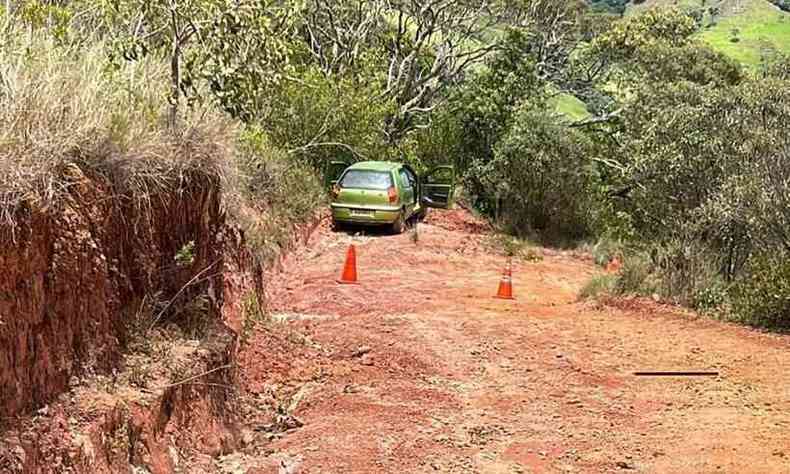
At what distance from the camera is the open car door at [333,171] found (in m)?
25.5

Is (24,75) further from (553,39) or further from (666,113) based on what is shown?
(553,39)

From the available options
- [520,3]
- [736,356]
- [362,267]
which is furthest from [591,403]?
[520,3]

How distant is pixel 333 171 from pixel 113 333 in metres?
19.2

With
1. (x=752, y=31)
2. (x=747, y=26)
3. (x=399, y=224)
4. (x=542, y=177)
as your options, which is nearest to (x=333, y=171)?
(x=399, y=224)

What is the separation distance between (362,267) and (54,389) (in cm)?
1289

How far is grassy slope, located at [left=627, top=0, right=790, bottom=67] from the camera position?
212 feet

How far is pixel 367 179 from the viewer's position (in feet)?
71.8

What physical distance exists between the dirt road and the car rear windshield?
5059mm

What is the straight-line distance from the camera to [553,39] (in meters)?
38.8

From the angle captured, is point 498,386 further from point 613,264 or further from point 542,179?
point 542,179

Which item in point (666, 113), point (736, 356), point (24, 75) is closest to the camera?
point (24, 75)

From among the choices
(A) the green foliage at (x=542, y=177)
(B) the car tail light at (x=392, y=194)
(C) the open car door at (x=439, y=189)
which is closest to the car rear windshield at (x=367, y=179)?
(B) the car tail light at (x=392, y=194)

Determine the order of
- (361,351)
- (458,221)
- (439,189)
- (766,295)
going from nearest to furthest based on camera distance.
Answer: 1. (361,351)
2. (766,295)
3. (458,221)
4. (439,189)

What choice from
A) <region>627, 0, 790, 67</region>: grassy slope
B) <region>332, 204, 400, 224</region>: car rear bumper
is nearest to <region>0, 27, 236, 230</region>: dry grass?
<region>332, 204, 400, 224</region>: car rear bumper
